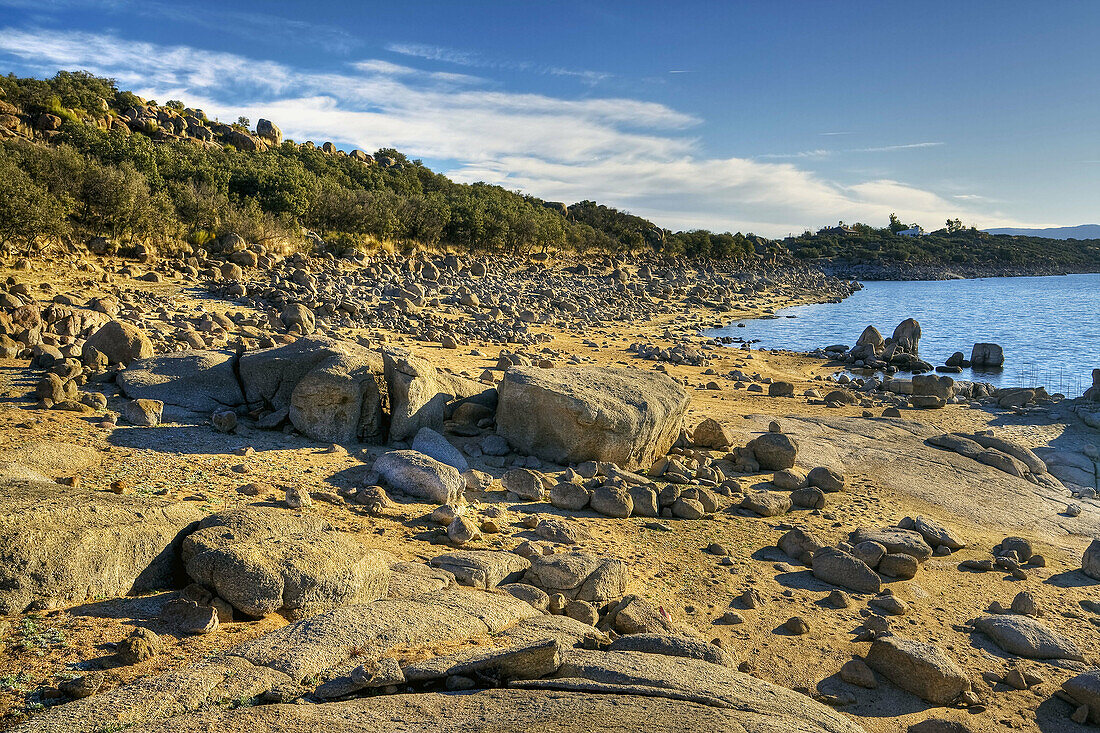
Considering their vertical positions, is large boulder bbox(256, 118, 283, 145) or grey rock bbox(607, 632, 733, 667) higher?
large boulder bbox(256, 118, 283, 145)

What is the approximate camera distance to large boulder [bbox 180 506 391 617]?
4238 mm

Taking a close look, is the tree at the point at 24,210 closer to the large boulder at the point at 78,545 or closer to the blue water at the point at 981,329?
the large boulder at the point at 78,545

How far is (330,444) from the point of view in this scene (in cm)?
839

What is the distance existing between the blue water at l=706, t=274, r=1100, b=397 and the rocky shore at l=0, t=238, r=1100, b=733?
37.7ft

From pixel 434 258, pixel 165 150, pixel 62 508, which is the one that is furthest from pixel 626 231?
pixel 62 508

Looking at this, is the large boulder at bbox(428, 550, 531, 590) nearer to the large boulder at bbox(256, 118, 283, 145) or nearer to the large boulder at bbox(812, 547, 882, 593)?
the large boulder at bbox(812, 547, 882, 593)

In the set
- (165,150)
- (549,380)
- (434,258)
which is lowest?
(549,380)

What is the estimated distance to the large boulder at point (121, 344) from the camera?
9.37 metres

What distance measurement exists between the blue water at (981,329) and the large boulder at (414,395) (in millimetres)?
19997

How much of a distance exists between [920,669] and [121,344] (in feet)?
32.8

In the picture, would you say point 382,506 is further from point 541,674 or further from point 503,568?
point 541,674

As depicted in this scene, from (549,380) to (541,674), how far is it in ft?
18.7

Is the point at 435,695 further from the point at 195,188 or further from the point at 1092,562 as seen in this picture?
the point at 195,188

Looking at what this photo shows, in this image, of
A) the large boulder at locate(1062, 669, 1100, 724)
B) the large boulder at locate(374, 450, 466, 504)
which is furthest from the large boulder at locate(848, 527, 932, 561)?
the large boulder at locate(374, 450, 466, 504)
